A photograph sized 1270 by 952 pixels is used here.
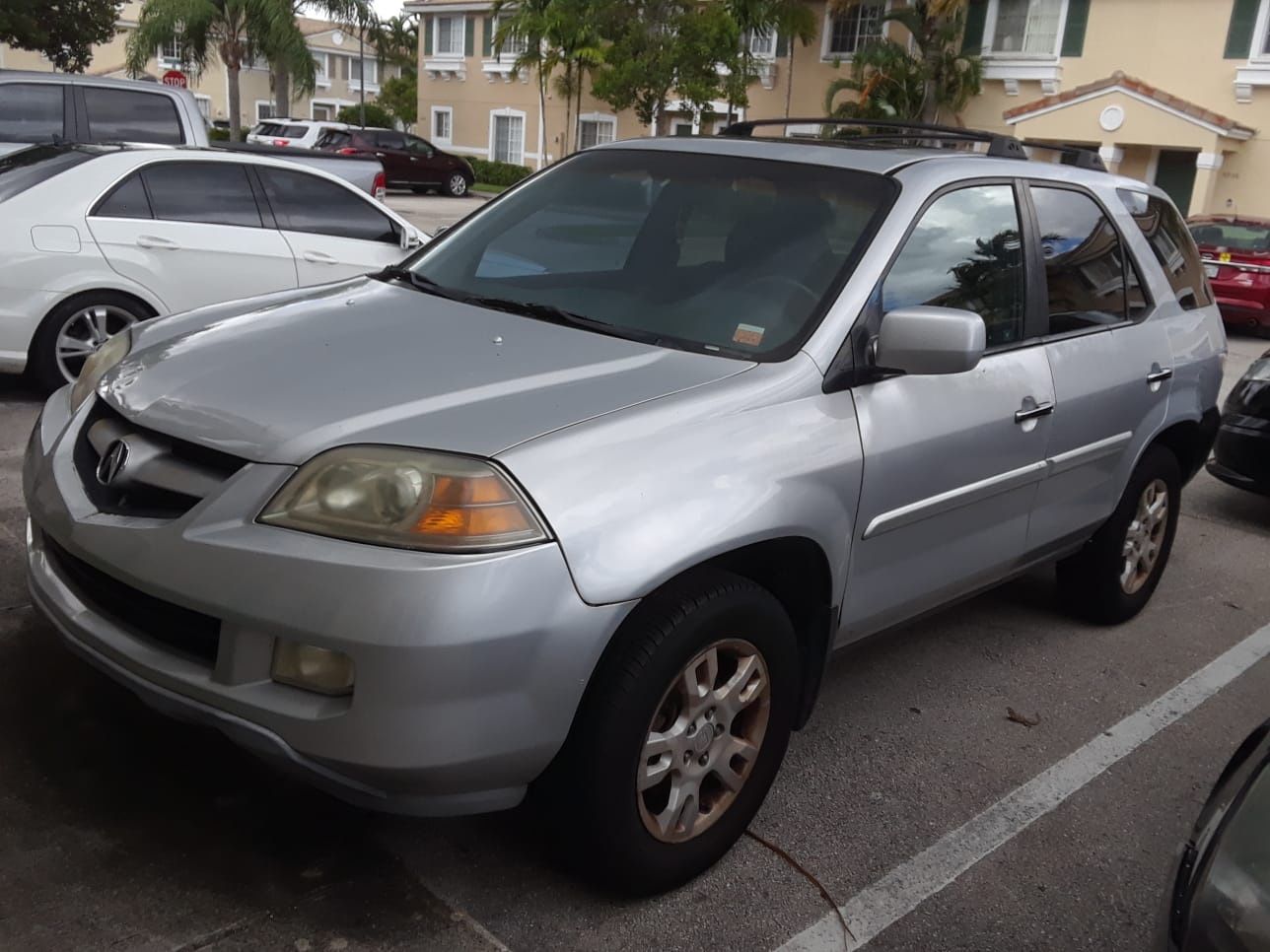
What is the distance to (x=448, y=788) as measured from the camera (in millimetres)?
2473

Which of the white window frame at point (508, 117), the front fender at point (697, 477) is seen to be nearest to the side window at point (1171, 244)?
the front fender at point (697, 477)

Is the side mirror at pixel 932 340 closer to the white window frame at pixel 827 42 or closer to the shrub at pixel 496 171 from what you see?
the white window frame at pixel 827 42

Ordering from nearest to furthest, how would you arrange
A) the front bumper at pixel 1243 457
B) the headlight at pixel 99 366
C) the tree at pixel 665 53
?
the headlight at pixel 99 366 < the front bumper at pixel 1243 457 < the tree at pixel 665 53

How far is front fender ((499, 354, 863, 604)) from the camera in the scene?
2.51 m

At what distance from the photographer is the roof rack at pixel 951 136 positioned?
13.9 ft

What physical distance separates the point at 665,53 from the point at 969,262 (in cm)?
2494

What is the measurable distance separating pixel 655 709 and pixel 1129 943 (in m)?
1.33

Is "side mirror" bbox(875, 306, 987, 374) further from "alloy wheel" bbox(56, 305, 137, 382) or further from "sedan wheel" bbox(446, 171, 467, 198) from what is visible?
"sedan wheel" bbox(446, 171, 467, 198)

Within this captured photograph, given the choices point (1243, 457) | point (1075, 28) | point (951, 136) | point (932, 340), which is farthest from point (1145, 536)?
point (1075, 28)

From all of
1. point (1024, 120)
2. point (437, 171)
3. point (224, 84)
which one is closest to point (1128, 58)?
point (1024, 120)

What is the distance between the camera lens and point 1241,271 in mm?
15156

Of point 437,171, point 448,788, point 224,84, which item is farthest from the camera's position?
point 224,84

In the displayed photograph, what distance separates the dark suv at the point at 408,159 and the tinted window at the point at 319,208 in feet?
71.3

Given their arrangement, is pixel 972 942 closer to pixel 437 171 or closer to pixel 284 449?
pixel 284 449
